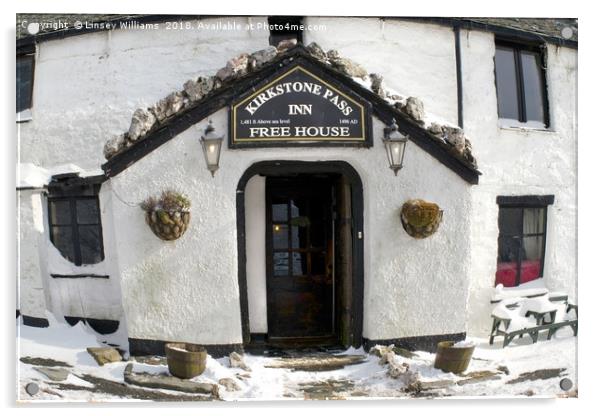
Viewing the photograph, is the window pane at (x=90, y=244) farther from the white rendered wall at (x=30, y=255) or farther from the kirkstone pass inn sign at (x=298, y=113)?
the kirkstone pass inn sign at (x=298, y=113)

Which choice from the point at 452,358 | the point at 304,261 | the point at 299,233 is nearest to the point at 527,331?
the point at 452,358

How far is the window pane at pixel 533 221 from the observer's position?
535cm

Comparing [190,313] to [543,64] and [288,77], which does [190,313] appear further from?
[543,64]

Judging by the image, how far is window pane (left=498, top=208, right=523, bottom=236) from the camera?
5.41 meters

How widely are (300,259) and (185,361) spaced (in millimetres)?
1717

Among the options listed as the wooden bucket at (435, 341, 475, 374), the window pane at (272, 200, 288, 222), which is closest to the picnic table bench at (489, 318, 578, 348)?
the wooden bucket at (435, 341, 475, 374)

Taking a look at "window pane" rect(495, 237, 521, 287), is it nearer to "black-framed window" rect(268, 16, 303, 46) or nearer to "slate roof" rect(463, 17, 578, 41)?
"slate roof" rect(463, 17, 578, 41)

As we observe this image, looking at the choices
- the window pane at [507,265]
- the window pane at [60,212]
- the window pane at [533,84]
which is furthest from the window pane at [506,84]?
the window pane at [60,212]

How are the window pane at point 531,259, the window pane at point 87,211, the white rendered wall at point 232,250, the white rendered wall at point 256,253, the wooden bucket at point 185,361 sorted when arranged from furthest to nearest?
1. the white rendered wall at point 256,253
2. the window pane at point 531,259
3. the window pane at point 87,211
4. the white rendered wall at point 232,250
5. the wooden bucket at point 185,361

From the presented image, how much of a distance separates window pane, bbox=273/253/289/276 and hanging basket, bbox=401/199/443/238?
1.37 meters

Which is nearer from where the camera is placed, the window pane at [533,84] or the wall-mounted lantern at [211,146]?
the wall-mounted lantern at [211,146]

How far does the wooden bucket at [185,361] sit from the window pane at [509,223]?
279 centimetres

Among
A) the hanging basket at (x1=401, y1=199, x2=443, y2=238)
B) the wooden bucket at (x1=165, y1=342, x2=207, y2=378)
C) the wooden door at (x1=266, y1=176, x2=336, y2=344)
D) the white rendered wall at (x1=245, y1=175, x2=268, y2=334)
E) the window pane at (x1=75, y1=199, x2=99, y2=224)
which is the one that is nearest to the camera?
the wooden bucket at (x1=165, y1=342, x2=207, y2=378)

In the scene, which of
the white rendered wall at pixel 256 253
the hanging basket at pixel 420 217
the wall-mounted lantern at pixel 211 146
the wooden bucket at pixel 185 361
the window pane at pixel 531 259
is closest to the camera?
the wooden bucket at pixel 185 361
